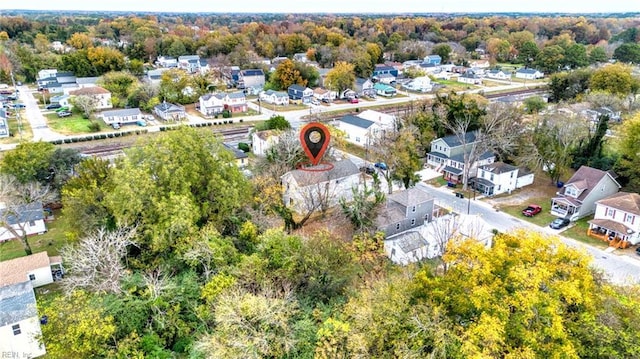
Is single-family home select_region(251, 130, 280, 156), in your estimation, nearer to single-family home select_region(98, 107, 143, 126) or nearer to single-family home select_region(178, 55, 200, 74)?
single-family home select_region(98, 107, 143, 126)

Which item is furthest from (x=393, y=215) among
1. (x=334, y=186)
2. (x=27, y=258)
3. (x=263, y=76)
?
(x=263, y=76)

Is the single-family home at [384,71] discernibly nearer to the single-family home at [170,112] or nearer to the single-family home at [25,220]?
the single-family home at [170,112]

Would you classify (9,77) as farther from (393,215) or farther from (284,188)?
(393,215)

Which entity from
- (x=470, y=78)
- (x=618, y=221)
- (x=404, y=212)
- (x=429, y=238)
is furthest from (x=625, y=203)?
(x=470, y=78)

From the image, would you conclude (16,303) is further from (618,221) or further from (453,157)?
(618,221)

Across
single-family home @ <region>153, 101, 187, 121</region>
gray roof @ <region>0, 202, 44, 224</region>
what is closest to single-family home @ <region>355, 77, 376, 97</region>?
single-family home @ <region>153, 101, 187, 121</region>
